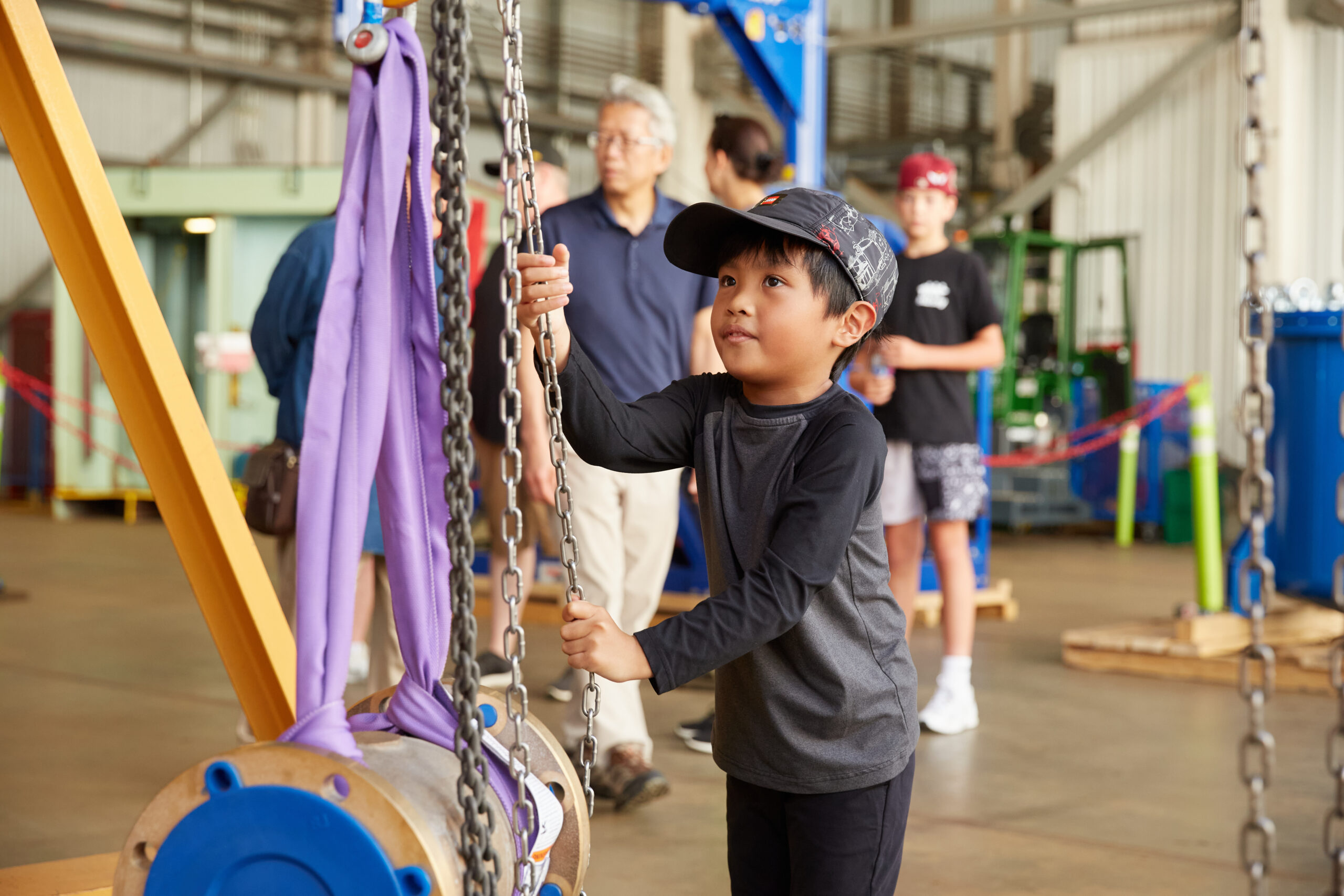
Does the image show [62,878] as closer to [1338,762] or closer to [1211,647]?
[1338,762]

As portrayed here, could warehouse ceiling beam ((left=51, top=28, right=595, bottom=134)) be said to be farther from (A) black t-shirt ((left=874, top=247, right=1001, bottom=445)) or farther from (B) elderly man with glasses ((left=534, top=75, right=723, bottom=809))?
(B) elderly man with glasses ((left=534, top=75, right=723, bottom=809))

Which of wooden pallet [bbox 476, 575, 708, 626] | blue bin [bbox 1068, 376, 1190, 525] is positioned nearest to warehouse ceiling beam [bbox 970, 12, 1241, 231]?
blue bin [bbox 1068, 376, 1190, 525]

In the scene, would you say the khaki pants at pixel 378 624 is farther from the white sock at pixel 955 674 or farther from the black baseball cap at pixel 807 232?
the black baseball cap at pixel 807 232

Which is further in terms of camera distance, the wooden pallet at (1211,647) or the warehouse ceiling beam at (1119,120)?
the warehouse ceiling beam at (1119,120)

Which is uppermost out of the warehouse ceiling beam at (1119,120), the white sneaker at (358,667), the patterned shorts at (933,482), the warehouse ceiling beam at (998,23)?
the warehouse ceiling beam at (998,23)

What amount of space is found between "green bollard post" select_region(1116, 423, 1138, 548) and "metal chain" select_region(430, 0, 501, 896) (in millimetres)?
9431

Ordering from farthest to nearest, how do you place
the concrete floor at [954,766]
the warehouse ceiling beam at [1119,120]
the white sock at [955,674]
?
the warehouse ceiling beam at [1119,120]
the white sock at [955,674]
the concrete floor at [954,766]

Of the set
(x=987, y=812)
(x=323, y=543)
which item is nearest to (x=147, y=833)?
(x=323, y=543)

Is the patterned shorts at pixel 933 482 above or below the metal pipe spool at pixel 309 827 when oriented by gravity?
above

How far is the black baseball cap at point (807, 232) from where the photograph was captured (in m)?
1.63

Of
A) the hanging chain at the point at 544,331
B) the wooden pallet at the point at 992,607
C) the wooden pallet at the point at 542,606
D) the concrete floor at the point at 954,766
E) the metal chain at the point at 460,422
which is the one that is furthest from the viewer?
the wooden pallet at the point at 992,607

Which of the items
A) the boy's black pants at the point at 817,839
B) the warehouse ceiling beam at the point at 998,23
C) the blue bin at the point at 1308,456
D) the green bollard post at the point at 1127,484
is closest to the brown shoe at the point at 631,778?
the boy's black pants at the point at 817,839

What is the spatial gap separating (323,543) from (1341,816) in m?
1.22

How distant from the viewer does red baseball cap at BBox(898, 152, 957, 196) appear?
4.03 meters
